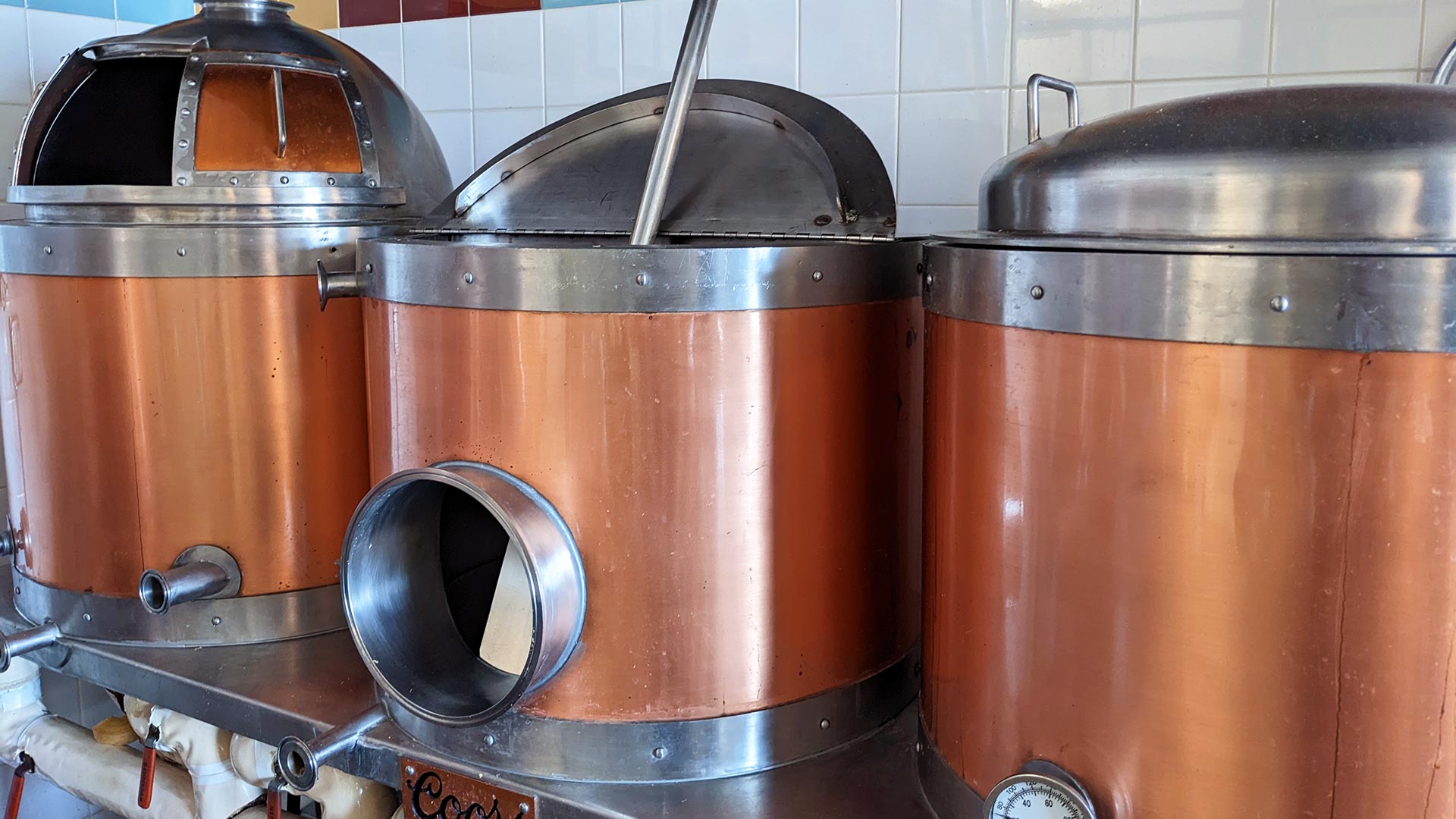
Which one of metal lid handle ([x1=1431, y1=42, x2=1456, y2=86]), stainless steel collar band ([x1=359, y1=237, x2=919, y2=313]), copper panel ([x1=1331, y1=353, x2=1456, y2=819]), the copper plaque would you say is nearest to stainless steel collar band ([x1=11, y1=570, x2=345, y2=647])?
the copper plaque

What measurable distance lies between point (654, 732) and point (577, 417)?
14.9 inches

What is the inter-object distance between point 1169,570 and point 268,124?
1453 mm

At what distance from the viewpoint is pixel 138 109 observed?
1.82 m

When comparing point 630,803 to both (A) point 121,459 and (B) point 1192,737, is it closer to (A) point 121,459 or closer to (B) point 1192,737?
(B) point 1192,737

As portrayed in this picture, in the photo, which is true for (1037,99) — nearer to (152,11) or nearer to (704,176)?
(704,176)

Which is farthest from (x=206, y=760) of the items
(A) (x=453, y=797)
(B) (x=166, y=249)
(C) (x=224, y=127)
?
(C) (x=224, y=127)

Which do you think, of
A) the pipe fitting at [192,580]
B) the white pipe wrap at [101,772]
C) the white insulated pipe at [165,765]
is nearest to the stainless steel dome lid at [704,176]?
the pipe fitting at [192,580]

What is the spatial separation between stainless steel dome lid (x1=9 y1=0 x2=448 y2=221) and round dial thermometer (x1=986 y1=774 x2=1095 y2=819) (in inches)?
50.7

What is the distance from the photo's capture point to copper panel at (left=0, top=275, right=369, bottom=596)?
166 centimetres

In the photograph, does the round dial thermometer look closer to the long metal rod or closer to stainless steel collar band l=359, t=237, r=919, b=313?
stainless steel collar band l=359, t=237, r=919, b=313

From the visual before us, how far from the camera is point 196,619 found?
1.75 meters

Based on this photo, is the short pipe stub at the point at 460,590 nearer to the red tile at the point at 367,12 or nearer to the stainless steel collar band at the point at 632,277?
the stainless steel collar band at the point at 632,277

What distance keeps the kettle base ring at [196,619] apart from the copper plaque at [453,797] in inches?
18.0

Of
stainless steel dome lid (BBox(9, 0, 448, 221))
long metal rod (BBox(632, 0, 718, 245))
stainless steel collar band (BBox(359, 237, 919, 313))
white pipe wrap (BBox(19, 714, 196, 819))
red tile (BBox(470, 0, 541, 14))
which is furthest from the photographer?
red tile (BBox(470, 0, 541, 14))
